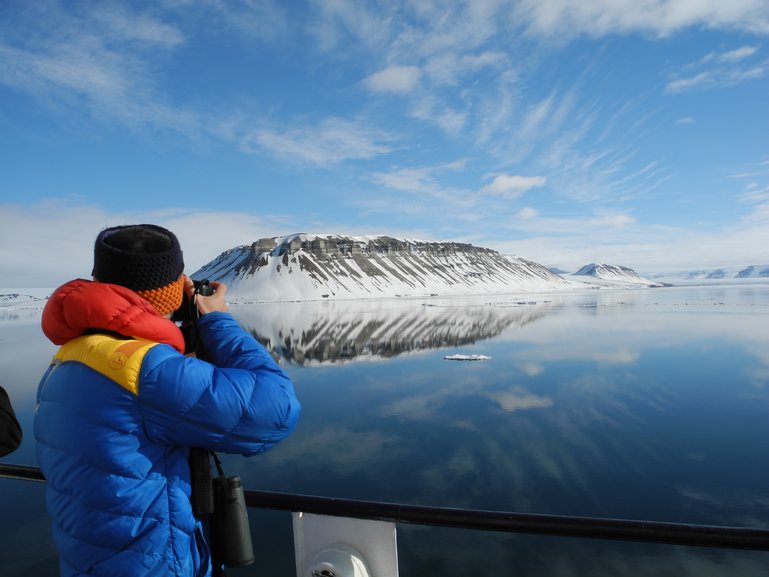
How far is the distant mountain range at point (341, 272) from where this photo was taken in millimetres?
142875

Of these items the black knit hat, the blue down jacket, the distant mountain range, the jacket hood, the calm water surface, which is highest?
the distant mountain range

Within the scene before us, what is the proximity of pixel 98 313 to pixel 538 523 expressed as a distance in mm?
2064

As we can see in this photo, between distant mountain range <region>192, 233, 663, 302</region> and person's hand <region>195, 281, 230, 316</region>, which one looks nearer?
person's hand <region>195, 281, 230, 316</region>

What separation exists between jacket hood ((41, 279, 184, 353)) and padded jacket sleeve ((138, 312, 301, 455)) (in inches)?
5.5

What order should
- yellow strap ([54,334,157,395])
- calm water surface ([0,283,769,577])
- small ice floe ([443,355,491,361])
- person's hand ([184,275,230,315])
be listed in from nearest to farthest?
yellow strap ([54,334,157,395]) → person's hand ([184,275,230,315]) → calm water surface ([0,283,769,577]) → small ice floe ([443,355,491,361])

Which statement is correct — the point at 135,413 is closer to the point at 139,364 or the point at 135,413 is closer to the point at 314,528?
the point at 139,364

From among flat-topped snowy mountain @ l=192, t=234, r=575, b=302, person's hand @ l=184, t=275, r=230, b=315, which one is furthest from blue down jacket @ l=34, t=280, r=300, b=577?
flat-topped snowy mountain @ l=192, t=234, r=575, b=302

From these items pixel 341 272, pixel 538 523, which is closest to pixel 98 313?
pixel 538 523

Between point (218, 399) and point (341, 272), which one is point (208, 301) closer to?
point (218, 399)

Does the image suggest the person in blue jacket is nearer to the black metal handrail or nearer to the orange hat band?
the orange hat band

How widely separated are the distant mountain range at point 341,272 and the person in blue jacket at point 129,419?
13367 cm

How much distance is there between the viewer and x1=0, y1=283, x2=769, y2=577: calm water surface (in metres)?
9.45

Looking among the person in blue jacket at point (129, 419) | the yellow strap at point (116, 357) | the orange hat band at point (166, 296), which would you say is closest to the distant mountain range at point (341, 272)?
the orange hat band at point (166, 296)

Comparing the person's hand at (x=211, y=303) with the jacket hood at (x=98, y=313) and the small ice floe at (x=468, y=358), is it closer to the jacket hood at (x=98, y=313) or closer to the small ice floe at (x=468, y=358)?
the jacket hood at (x=98, y=313)
